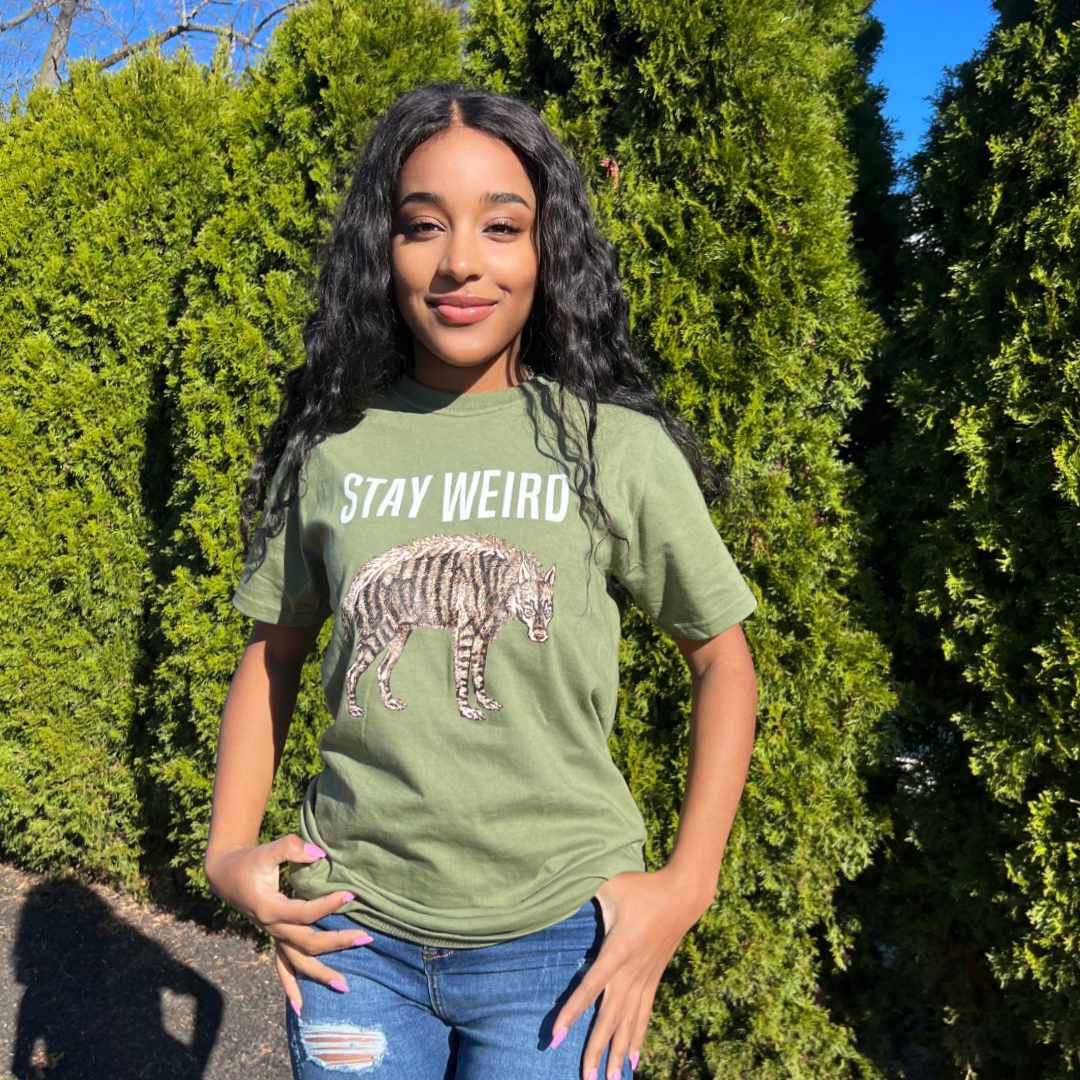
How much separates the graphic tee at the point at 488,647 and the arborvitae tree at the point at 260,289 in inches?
72.5

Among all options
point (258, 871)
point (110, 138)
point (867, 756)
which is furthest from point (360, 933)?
point (110, 138)

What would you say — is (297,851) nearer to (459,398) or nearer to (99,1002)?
(459,398)

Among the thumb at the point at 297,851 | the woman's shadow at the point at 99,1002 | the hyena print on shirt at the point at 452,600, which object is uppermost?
the hyena print on shirt at the point at 452,600

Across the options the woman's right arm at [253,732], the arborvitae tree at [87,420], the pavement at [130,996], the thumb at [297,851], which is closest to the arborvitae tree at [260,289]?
the pavement at [130,996]

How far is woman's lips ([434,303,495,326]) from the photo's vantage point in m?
1.56

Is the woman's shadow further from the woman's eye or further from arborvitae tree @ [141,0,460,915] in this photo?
the woman's eye

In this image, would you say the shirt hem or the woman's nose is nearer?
the shirt hem

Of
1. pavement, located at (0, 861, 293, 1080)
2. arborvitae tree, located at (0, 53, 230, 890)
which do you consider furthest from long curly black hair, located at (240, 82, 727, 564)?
arborvitae tree, located at (0, 53, 230, 890)

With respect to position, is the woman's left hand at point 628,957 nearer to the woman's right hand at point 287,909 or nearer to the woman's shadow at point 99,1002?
the woman's right hand at point 287,909

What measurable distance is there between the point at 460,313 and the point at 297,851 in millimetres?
840

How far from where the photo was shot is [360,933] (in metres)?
1.41

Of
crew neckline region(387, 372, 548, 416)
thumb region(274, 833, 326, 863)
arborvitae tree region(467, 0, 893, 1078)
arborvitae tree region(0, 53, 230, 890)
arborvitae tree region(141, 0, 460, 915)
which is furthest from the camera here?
arborvitae tree region(0, 53, 230, 890)

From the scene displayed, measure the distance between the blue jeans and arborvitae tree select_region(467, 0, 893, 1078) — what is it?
4.84 ft

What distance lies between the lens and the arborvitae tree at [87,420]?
450 cm
